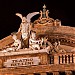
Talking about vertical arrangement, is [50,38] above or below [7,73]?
above

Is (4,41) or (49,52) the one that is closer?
(49,52)

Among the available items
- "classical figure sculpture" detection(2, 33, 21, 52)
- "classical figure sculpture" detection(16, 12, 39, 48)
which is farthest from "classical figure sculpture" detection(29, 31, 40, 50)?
"classical figure sculpture" detection(2, 33, 21, 52)

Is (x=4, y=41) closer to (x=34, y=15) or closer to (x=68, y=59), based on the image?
(x=34, y=15)

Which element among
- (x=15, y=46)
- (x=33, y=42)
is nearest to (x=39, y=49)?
(x=33, y=42)

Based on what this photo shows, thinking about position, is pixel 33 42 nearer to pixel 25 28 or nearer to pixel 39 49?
pixel 39 49

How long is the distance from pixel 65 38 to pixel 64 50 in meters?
0.68

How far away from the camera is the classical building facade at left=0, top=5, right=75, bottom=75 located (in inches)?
587

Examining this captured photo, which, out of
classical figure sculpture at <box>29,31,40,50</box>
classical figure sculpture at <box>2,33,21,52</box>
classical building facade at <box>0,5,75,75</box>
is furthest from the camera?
classical figure sculpture at <box>2,33,21,52</box>

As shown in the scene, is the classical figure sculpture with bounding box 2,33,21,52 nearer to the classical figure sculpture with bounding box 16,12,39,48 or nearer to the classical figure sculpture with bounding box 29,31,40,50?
the classical figure sculpture with bounding box 16,12,39,48

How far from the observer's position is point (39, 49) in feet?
49.7

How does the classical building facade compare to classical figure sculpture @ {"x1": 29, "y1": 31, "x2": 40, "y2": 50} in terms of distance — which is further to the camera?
classical figure sculpture @ {"x1": 29, "y1": 31, "x2": 40, "y2": 50}

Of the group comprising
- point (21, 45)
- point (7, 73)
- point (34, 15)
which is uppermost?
point (34, 15)

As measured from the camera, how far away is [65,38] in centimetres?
1575

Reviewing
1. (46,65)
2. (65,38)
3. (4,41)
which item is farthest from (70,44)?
(4,41)
